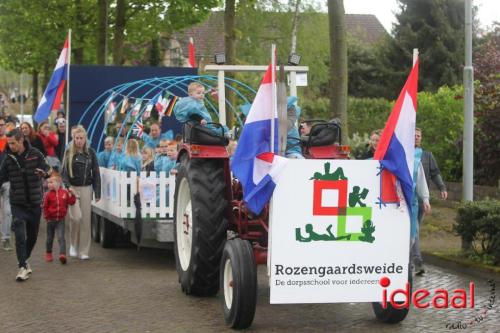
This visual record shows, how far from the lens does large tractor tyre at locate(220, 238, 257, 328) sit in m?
8.29

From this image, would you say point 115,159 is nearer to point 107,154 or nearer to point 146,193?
point 107,154

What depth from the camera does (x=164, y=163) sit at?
13.3m

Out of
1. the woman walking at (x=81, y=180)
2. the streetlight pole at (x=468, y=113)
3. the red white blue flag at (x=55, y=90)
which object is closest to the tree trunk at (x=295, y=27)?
the red white blue flag at (x=55, y=90)

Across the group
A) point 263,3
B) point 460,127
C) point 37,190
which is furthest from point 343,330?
point 263,3

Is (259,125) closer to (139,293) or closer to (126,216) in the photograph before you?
(139,293)

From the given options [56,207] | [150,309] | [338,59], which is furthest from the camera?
[338,59]

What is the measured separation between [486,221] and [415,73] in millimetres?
4026

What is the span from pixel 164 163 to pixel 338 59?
3893 mm

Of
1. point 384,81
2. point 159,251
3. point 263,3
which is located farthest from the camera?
point 263,3

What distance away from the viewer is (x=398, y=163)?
8352 millimetres

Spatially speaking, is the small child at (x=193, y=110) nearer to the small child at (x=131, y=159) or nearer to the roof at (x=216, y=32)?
the small child at (x=131, y=159)

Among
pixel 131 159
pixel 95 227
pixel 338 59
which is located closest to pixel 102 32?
pixel 95 227

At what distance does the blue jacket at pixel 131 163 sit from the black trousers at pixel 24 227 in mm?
2238

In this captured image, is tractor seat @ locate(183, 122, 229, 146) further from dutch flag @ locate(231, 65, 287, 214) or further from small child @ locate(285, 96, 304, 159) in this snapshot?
dutch flag @ locate(231, 65, 287, 214)
